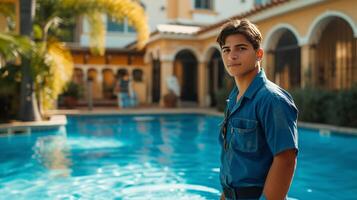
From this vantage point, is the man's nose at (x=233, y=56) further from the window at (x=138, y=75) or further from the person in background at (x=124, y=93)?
the window at (x=138, y=75)

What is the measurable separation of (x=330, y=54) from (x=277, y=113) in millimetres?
16767

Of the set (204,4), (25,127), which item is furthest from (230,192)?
(204,4)

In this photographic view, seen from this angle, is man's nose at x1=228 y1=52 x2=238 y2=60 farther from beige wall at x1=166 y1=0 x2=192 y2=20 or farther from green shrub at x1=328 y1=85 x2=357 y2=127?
beige wall at x1=166 y1=0 x2=192 y2=20

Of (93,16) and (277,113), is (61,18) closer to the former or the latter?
(93,16)

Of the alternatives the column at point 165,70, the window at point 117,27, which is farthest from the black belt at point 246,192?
the window at point 117,27

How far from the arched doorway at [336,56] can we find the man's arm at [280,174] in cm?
1435

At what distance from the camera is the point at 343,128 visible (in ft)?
34.3

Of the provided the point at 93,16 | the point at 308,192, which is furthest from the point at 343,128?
the point at 93,16

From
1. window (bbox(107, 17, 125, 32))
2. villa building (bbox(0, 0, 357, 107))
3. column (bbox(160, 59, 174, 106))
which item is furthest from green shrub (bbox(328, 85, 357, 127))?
window (bbox(107, 17, 125, 32))

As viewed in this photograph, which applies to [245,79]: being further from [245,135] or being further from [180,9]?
[180,9]

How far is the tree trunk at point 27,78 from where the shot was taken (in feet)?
40.3

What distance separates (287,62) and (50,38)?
32.0 ft

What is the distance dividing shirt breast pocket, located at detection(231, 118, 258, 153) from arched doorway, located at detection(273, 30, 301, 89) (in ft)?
47.4

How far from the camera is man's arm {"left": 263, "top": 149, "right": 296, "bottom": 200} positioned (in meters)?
1.60
